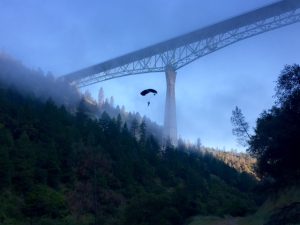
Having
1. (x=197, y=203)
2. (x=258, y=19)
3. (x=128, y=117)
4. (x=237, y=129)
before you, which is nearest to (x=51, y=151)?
(x=197, y=203)

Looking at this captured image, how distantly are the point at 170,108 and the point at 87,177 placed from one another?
52.5 feet

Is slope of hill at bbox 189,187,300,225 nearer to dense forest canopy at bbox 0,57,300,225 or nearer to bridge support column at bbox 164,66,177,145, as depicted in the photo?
dense forest canopy at bbox 0,57,300,225

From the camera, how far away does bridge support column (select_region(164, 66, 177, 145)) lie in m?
63.9

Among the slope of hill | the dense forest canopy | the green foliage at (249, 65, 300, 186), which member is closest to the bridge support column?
the dense forest canopy

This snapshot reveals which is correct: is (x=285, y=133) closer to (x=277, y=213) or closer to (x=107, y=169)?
(x=277, y=213)

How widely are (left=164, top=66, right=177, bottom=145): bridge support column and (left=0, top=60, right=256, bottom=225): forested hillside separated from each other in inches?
223

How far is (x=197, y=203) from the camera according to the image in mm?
44812

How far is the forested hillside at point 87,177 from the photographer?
40.9 metres

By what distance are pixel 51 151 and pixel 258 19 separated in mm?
29640

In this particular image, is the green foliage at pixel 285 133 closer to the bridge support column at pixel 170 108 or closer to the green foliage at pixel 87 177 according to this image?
the green foliage at pixel 87 177

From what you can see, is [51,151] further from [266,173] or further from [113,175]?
[266,173]

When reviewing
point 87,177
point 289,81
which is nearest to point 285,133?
point 289,81

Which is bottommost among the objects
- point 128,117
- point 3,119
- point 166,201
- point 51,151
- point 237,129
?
point 166,201

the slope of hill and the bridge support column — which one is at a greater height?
the bridge support column
